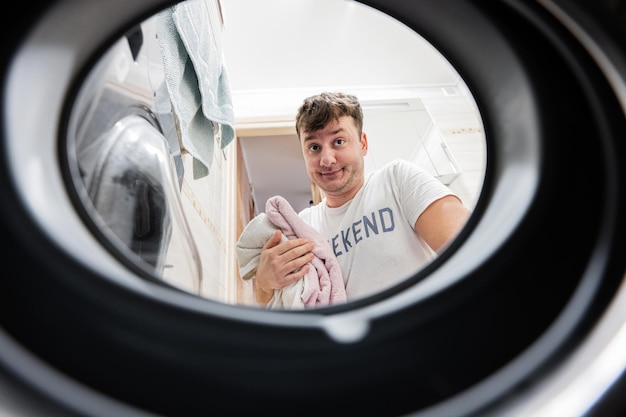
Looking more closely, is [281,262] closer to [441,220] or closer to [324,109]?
[441,220]

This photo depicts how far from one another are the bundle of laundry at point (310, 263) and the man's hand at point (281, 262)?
15 mm

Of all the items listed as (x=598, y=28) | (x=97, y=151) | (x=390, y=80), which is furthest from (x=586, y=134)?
(x=390, y=80)

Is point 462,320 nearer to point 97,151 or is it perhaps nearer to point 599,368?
point 599,368

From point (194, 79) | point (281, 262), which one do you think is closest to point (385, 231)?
point (281, 262)

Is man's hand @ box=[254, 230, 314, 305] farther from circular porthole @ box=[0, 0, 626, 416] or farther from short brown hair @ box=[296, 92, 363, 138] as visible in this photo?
circular porthole @ box=[0, 0, 626, 416]

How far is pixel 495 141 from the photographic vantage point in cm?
23

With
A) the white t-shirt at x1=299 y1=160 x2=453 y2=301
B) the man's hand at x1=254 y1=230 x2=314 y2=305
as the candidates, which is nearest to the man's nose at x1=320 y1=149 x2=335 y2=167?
the white t-shirt at x1=299 y1=160 x2=453 y2=301

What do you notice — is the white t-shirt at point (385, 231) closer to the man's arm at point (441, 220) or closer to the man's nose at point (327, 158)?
the man's arm at point (441, 220)

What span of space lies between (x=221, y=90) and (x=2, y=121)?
0.67 metres

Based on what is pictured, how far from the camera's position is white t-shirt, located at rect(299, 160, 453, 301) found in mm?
809

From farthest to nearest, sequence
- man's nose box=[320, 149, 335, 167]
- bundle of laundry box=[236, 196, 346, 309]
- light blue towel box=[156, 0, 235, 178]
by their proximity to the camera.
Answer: man's nose box=[320, 149, 335, 167] → bundle of laundry box=[236, 196, 346, 309] → light blue towel box=[156, 0, 235, 178]

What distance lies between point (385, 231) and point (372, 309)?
0.67 meters

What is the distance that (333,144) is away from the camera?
1.02 m

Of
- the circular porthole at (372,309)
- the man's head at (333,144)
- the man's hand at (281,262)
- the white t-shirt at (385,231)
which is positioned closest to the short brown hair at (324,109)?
the man's head at (333,144)
